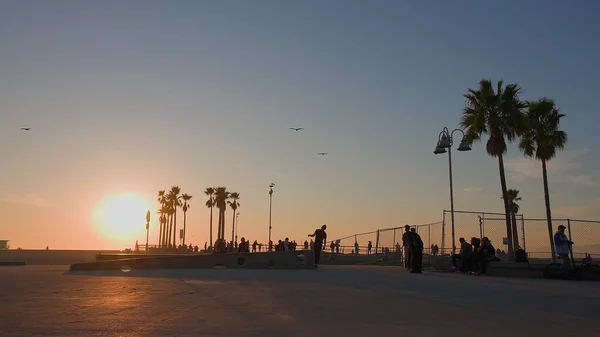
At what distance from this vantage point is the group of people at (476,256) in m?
18.9

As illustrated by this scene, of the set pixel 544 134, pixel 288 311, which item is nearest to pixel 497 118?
pixel 544 134

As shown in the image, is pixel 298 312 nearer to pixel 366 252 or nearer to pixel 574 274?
pixel 574 274

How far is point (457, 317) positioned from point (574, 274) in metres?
12.0

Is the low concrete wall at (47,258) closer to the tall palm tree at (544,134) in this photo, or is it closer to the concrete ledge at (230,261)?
the concrete ledge at (230,261)

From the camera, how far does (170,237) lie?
103875 millimetres

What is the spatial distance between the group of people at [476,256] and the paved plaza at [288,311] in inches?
293

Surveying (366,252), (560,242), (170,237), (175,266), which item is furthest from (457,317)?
(170,237)

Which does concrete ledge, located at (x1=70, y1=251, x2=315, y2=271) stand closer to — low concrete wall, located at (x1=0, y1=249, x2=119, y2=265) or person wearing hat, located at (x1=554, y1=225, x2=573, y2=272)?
person wearing hat, located at (x1=554, y1=225, x2=573, y2=272)

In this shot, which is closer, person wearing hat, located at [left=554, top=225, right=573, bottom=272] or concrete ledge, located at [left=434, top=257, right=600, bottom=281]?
person wearing hat, located at [left=554, top=225, right=573, bottom=272]

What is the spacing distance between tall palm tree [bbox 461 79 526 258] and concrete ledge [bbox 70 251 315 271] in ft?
55.6

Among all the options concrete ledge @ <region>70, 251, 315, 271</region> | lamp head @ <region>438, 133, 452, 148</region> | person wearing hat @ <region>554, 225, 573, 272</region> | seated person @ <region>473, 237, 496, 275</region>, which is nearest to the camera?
person wearing hat @ <region>554, 225, 573, 272</region>

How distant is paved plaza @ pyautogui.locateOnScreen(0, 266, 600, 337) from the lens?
609 cm

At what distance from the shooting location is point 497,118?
34312mm

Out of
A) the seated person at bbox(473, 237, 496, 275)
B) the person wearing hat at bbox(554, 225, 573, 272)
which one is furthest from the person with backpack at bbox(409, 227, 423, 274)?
the person wearing hat at bbox(554, 225, 573, 272)
